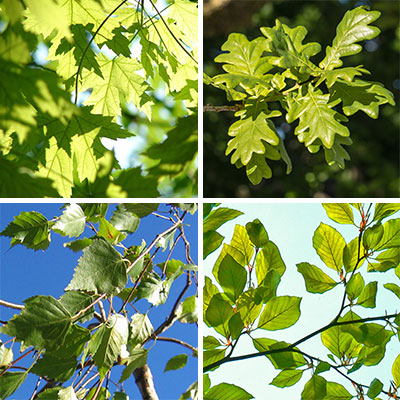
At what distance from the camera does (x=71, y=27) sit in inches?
21.9

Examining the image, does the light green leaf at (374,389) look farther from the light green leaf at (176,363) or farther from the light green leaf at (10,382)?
the light green leaf at (10,382)

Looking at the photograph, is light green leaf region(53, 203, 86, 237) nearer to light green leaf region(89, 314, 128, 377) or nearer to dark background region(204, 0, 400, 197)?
light green leaf region(89, 314, 128, 377)

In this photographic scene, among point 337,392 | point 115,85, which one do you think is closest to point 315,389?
point 337,392

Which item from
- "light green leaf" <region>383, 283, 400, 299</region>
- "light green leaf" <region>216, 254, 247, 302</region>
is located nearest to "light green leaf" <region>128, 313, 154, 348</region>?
"light green leaf" <region>216, 254, 247, 302</region>

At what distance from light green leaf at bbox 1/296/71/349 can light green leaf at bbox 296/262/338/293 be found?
1.02ft

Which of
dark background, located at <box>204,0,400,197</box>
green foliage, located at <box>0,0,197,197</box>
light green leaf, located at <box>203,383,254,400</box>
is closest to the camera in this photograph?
green foliage, located at <box>0,0,197,197</box>

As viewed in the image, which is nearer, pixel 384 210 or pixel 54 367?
pixel 54 367

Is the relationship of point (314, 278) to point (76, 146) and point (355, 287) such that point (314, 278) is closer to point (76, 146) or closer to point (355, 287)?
point (355, 287)

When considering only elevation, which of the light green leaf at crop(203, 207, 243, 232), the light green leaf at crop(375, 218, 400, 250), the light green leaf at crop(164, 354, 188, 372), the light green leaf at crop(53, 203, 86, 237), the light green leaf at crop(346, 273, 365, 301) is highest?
the light green leaf at crop(53, 203, 86, 237)

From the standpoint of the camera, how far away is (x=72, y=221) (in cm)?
60

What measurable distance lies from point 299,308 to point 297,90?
29cm

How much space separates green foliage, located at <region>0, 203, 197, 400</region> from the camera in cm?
51

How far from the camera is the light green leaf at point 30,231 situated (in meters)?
0.59

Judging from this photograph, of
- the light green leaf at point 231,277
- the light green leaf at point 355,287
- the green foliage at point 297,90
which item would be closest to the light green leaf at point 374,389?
the light green leaf at point 355,287
